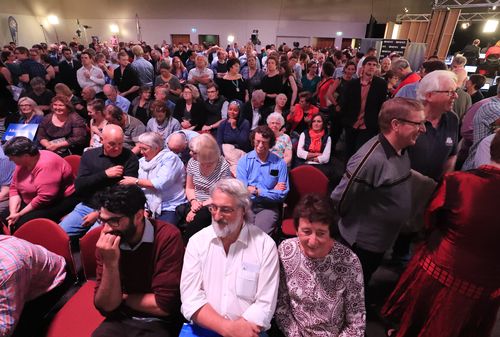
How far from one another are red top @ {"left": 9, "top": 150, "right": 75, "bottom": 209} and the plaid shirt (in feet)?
3.79

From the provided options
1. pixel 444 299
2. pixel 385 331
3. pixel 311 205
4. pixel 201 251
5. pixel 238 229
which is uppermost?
pixel 311 205

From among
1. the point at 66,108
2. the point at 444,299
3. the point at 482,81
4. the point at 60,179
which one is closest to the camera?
the point at 444,299

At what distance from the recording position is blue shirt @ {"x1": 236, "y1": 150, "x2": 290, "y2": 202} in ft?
9.04

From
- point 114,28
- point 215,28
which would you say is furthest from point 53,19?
point 215,28

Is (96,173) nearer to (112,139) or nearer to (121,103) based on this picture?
(112,139)

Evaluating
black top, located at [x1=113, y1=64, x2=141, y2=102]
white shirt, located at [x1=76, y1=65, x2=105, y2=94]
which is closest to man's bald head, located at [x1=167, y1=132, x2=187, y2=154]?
black top, located at [x1=113, y1=64, x2=141, y2=102]

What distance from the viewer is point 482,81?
13.7 ft

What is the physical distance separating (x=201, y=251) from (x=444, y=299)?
1.43 m

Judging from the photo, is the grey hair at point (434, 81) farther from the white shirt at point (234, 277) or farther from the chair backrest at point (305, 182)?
the white shirt at point (234, 277)

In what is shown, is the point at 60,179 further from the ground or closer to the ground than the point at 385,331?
further from the ground

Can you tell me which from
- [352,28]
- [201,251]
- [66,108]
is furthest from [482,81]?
[352,28]

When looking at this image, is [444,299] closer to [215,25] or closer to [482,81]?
[482,81]

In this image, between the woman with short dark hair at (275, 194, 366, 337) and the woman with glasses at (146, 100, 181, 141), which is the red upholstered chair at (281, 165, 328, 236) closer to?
the woman with short dark hair at (275, 194, 366, 337)

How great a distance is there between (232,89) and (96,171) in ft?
10.8
